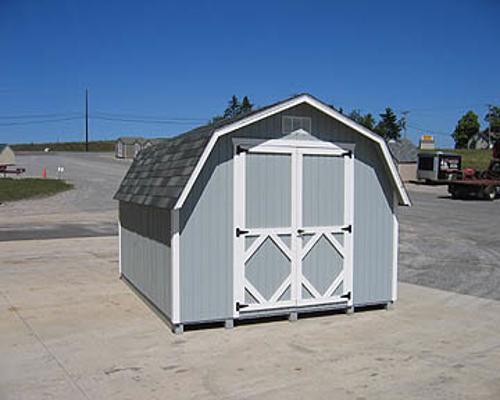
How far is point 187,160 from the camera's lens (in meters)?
6.79

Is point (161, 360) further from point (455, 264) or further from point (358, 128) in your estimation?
point (455, 264)

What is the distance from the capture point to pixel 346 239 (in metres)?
7.52

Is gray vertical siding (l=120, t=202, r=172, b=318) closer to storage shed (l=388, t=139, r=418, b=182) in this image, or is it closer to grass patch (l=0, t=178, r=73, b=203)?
grass patch (l=0, t=178, r=73, b=203)

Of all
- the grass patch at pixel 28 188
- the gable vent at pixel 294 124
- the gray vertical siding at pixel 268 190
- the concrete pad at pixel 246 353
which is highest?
the gable vent at pixel 294 124

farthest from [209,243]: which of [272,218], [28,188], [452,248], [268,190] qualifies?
[28,188]

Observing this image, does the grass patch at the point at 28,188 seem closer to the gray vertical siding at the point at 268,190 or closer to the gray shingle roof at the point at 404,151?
the gray vertical siding at the point at 268,190

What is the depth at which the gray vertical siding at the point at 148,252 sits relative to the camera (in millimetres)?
6902

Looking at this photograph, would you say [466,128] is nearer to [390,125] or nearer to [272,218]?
[390,125]

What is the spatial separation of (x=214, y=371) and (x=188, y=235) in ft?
6.22

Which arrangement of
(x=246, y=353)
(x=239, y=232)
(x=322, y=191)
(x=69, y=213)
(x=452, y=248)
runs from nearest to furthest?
1. (x=246, y=353)
2. (x=239, y=232)
3. (x=322, y=191)
4. (x=452, y=248)
5. (x=69, y=213)

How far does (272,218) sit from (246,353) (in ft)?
6.23

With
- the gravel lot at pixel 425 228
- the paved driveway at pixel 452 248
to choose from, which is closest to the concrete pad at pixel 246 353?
the paved driveway at pixel 452 248

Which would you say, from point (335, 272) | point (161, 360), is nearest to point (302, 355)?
point (161, 360)

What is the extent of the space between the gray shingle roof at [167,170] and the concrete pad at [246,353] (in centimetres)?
160
